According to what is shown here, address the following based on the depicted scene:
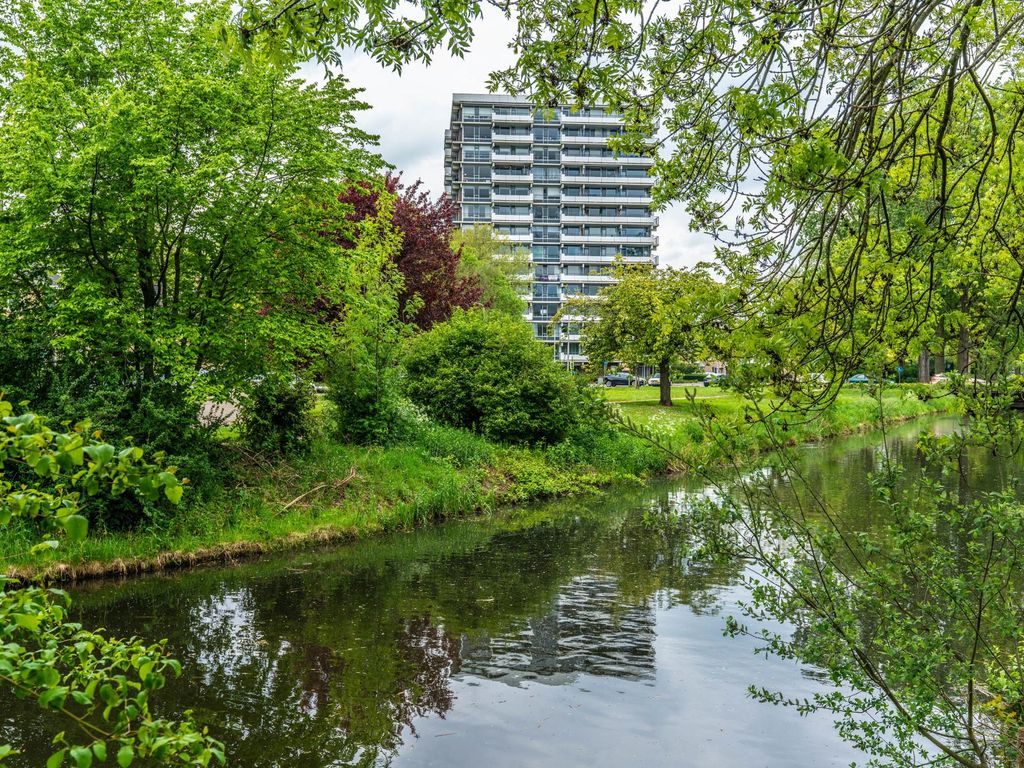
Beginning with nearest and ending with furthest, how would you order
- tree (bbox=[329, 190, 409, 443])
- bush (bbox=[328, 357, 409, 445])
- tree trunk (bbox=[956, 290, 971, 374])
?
1. tree trunk (bbox=[956, 290, 971, 374])
2. tree (bbox=[329, 190, 409, 443])
3. bush (bbox=[328, 357, 409, 445])

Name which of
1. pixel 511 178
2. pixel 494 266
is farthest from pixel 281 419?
pixel 511 178

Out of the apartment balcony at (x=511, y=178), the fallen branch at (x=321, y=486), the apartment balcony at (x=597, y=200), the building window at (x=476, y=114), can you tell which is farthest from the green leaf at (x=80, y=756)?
the building window at (x=476, y=114)

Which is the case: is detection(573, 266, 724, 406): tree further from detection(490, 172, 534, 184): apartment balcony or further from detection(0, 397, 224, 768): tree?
detection(490, 172, 534, 184): apartment balcony

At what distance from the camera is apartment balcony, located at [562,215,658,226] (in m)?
82.1

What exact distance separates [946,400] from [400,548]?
10.7 metres

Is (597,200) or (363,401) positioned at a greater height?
(597,200)

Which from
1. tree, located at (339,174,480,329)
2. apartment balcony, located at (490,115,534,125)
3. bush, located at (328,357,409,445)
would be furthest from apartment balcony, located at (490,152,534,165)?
bush, located at (328,357,409,445)

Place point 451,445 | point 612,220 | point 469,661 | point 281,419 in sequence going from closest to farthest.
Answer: point 469,661 → point 281,419 → point 451,445 → point 612,220

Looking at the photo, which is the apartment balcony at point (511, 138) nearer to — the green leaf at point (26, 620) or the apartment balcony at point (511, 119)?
the apartment balcony at point (511, 119)

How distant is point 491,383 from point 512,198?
209 ft

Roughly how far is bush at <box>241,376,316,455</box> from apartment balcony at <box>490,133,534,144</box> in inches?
2723

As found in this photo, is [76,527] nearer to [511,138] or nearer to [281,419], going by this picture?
[281,419]

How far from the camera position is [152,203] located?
12.7 meters

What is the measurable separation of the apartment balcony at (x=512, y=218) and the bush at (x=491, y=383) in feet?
201
